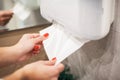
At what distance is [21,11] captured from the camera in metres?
1.03

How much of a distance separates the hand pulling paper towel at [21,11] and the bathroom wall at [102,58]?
0.35 meters

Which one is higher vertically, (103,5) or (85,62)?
(103,5)

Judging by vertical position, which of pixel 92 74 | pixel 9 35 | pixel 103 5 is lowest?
pixel 92 74

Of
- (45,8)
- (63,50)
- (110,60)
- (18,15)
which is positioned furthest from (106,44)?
(18,15)

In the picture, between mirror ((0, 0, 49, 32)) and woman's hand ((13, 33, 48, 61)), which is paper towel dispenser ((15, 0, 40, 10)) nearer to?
mirror ((0, 0, 49, 32))

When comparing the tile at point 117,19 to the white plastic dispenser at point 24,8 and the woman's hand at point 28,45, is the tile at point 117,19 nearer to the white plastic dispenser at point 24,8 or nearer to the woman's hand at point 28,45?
the woman's hand at point 28,45

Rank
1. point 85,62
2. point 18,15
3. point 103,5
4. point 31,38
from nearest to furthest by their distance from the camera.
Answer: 1. point 103,5
2. point 31,38
3. point 85,62
4. point 18,15

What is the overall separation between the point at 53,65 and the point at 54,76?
0.20 ft

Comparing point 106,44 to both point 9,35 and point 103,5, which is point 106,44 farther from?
point 9,35

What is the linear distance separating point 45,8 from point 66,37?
0.18 metres

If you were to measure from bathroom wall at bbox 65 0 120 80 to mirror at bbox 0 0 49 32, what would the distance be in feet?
1.02

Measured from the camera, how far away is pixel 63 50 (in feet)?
2.34

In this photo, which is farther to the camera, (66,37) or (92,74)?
(92,74)

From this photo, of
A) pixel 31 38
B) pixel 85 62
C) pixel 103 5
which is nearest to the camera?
pixel 103 5
